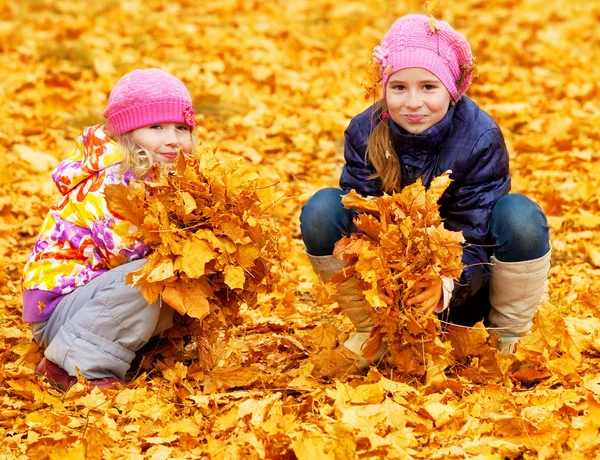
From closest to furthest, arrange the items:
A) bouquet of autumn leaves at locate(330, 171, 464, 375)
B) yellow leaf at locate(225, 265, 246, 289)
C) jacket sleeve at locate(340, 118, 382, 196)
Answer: bouquet of autumn leaves at locate(330, 171, 464, 375), yellow leaf at locate(225, 265, 246, 289), jacket sleeve at locate(340, 118, 382, 196)

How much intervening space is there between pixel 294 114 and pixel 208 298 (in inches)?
143

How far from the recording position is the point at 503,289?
3.26m

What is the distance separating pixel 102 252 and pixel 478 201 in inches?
53.6

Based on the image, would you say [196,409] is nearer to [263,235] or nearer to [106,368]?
[106,368]

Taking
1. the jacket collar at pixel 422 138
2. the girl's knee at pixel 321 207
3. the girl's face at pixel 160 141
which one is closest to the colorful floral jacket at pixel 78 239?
the girl's face at pixel 160 141

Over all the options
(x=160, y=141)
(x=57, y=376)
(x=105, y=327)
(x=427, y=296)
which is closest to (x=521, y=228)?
(x=427, y=296)

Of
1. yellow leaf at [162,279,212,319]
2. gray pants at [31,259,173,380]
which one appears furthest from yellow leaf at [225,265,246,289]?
gray pants at [31,259,173,380]

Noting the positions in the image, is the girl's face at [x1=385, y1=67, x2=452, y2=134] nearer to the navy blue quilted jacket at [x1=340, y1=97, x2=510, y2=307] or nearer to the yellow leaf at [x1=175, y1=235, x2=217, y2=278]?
the navy blue quilted jacket at [x1=340, y1=97, x2=510, y2=307]

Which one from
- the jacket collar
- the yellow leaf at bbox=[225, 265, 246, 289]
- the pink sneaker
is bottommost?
the pink sneaker

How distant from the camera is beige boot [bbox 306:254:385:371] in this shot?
3238 mm

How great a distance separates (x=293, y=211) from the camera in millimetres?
5195

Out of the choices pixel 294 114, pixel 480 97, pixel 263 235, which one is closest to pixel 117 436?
pixel 263 235

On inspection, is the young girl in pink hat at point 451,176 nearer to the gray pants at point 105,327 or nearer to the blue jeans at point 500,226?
the blue jeans at point 500,226

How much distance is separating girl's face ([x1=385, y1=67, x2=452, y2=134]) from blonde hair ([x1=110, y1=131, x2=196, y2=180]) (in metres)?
0.88
